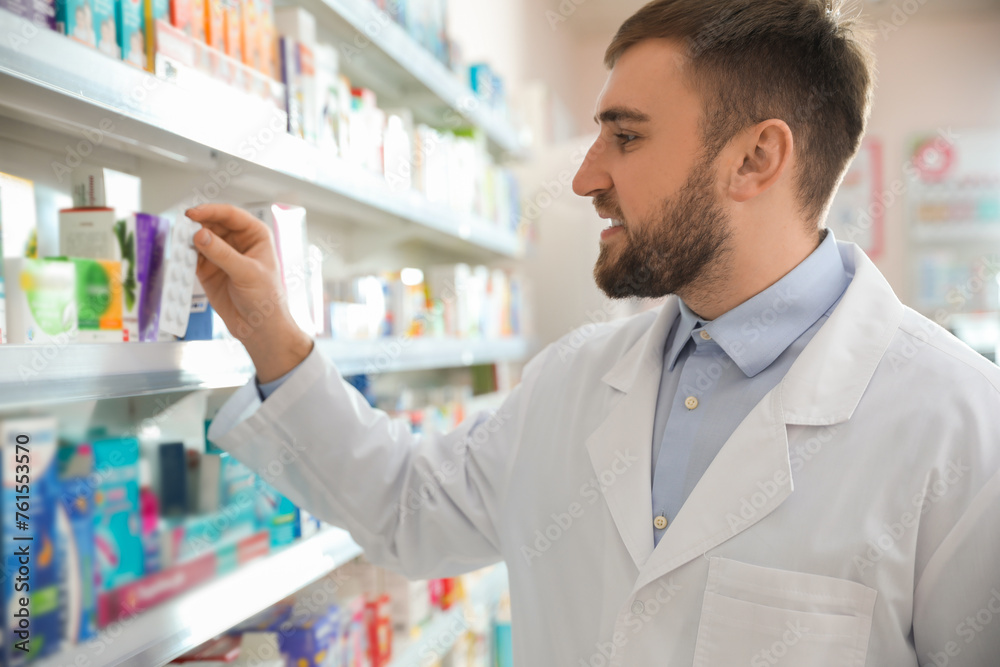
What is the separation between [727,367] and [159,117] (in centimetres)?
96

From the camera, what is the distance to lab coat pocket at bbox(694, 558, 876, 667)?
1038mm

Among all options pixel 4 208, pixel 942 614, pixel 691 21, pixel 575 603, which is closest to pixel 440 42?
pixel 691 21

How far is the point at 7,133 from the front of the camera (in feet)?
3.78

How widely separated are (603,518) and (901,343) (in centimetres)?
55

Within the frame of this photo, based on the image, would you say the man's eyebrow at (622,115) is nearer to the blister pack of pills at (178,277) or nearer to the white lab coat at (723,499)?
the white lab coat at (723,499)

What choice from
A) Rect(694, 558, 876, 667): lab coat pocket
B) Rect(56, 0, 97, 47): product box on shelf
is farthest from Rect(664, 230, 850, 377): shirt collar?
Rect(56, 0, 97, 47): product box on shelf

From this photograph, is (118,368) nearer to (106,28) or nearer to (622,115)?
(106,28)

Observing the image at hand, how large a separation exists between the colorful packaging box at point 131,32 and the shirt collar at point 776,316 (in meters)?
0.98

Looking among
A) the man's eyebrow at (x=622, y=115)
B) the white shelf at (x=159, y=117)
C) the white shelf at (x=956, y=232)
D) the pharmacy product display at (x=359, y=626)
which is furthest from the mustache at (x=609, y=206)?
the white shelf at (x=956, y=232)

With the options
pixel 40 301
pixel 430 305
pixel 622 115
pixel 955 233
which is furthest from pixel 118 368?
pixel 955 233

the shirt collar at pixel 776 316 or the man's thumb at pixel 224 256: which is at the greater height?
the man's thumb at pixel 224 256

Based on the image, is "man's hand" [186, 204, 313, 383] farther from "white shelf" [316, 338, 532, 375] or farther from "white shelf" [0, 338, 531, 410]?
"white shelf" [316, 338, 532, 375]

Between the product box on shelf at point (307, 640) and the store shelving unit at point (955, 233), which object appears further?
the store shelving unit at point (955, 233)

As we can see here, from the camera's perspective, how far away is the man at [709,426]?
1042 millimetres
